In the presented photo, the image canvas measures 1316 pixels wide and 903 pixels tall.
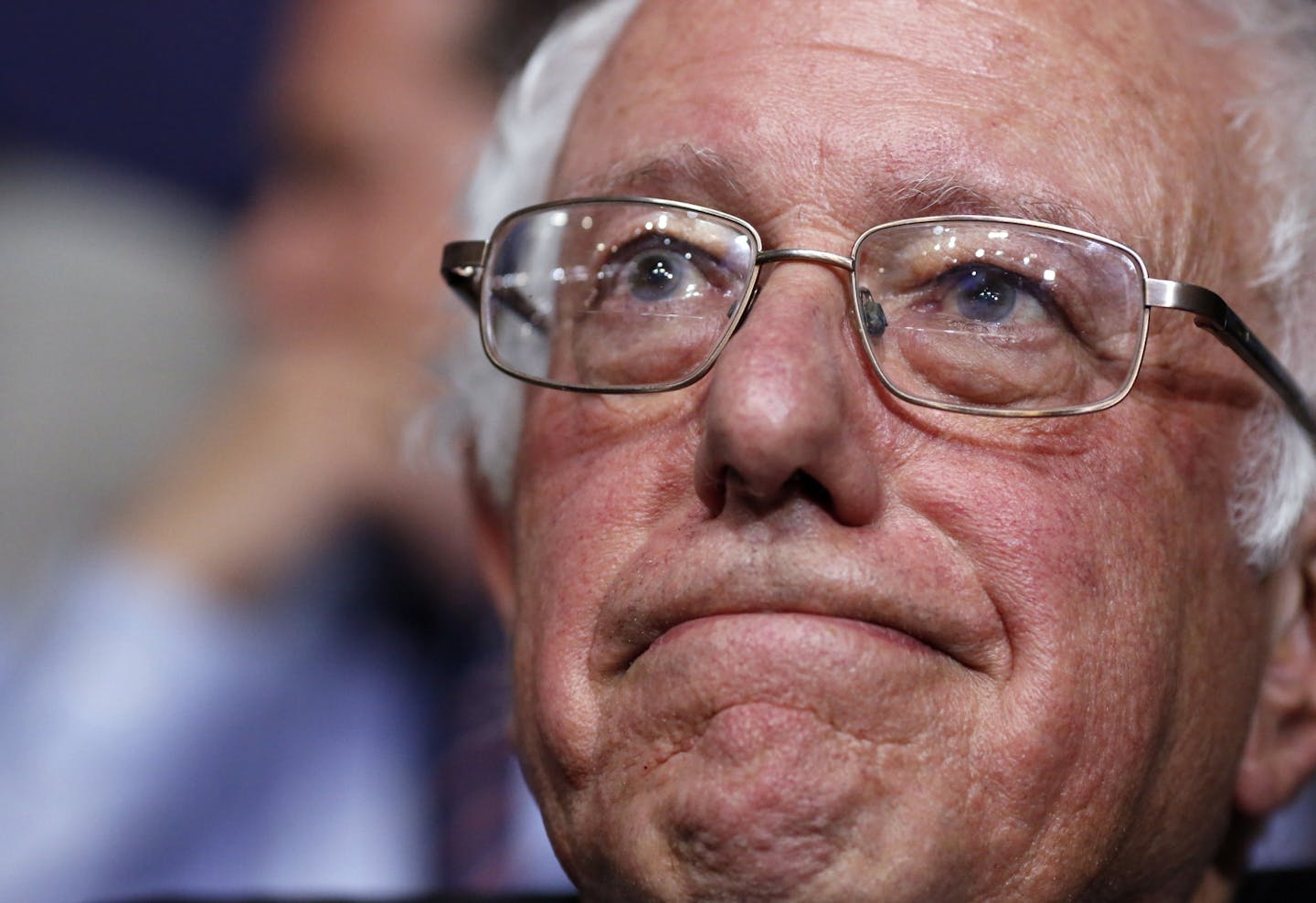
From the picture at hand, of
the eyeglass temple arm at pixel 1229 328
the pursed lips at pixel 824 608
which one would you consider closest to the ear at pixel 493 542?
the pursed lips at pixel 824 608

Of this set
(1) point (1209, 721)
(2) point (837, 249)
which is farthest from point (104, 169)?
(1) point (1209, 721)

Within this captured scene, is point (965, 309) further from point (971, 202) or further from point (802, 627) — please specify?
point (802, 627)

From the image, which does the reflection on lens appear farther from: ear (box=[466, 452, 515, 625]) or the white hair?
ear (box=[466, 452, 515, 625])

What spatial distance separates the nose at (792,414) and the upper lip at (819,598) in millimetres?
49

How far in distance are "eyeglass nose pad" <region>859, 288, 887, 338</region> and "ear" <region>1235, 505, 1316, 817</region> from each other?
55cm

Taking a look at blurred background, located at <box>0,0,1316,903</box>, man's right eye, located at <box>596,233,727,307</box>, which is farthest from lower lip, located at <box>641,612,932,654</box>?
blurred background, located at <box>0,0,1316,903</box>

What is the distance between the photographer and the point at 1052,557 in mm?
1215

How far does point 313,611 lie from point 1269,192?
2.29 meters

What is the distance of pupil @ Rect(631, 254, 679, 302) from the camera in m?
1.39

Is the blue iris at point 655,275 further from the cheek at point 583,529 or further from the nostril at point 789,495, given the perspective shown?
the nostril at point 789,495

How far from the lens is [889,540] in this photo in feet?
3.89

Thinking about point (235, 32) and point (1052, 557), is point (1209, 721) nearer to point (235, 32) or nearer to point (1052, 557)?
point (1052, 557)

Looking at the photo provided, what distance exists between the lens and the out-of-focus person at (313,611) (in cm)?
285

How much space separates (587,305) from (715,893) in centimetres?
62
